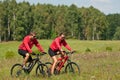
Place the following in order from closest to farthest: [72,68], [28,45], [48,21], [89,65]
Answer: [28,45] → [72,68] → [89,65] → [48,21]

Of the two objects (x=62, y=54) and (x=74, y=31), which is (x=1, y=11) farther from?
(x=62, y=54)

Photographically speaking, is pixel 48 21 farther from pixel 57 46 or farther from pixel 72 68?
pixel 57 46

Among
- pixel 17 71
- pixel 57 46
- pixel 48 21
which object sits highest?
pixel 48 21

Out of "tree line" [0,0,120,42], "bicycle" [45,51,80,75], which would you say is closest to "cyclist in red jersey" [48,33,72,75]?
"bicycle" [45,51,80,75]

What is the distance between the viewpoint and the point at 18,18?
11106cm

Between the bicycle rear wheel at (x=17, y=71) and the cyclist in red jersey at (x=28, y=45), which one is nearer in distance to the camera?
the cyclist in red jersey at (x=28, y=45)

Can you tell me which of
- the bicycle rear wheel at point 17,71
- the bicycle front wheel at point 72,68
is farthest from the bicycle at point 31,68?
the bicycle front wheel at point 72,68

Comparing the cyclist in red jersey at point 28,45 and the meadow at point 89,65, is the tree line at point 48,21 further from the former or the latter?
the cyclist in red jersey at point 28,45

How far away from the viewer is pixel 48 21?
128 m

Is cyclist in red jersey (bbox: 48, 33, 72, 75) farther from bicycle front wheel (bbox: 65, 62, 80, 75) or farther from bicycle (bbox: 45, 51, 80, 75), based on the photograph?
bicycle front wheel (bbox: 65, 62, 80, 75)

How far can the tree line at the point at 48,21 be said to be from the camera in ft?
366

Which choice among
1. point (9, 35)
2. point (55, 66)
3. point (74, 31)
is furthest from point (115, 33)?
point (55, 66)

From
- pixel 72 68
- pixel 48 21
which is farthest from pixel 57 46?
pixel 48 21

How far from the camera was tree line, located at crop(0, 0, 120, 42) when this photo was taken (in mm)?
111500
